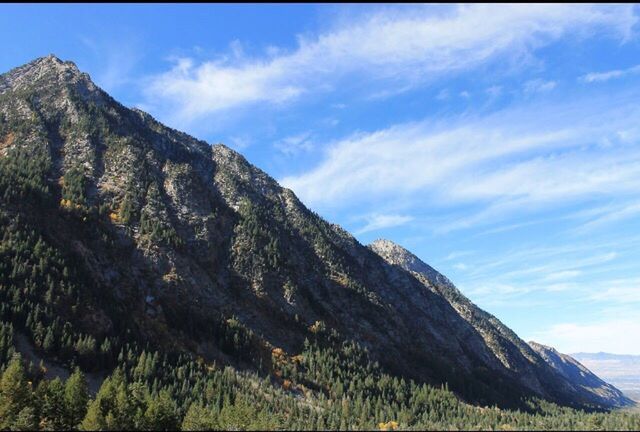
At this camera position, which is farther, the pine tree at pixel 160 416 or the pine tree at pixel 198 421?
the pine tree at pixel 160 416

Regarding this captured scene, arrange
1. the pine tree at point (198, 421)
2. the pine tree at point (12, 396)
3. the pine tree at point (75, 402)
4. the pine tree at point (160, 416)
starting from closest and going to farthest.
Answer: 1. the pine tree at point (12, 396)
2. the pine tree at point (198, 421)
3. the pine tree at point (75, 402)
4. the pine tree at point (160, 416)

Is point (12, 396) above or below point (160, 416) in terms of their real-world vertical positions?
above

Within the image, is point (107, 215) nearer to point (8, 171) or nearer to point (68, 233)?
point (68, 233)

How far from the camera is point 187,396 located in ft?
394

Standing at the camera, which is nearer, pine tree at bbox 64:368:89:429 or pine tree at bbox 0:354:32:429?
pine tree at bbox 0:354:32:429

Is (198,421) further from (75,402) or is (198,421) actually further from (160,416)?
(75,402)

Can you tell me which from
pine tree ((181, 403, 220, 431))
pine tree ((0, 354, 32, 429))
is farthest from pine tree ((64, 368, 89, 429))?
pine tree ((181, 403, 220, 431))

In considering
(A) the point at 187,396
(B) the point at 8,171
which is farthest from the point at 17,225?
(A) the point at 187,396

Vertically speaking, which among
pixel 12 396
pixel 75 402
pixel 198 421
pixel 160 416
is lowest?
pixel 160 416

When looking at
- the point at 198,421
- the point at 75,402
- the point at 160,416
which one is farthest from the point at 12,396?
the point at 198,421

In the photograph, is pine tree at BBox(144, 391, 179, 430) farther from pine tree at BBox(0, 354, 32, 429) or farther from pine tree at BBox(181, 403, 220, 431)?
pine tree at BBox(0, 354, 32, 429)

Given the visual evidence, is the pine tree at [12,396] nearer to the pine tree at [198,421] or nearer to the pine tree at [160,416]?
the pine tree at [160,416]

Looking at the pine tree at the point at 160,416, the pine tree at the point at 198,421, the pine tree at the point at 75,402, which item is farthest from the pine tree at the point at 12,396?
the pine tree at the point at 198,421

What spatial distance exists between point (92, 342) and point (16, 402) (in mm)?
35206
